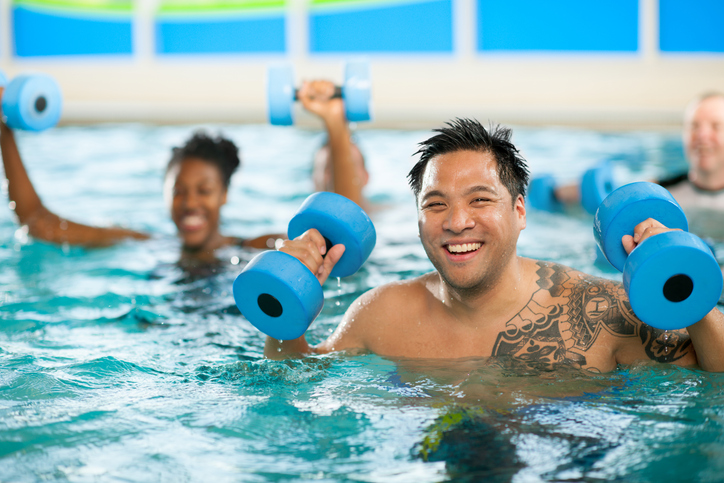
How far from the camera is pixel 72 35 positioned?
14102 mm

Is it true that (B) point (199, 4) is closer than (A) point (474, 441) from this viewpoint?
No

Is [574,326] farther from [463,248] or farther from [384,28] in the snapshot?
[384,28]

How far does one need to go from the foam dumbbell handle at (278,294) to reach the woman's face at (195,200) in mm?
2130

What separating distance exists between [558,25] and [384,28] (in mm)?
2936

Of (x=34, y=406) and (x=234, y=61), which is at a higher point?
(x=234, y=61)

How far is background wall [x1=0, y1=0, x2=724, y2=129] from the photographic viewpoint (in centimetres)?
1185

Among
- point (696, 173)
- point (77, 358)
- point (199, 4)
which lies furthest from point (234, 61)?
point (77, 358)

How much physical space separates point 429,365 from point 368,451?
66cm

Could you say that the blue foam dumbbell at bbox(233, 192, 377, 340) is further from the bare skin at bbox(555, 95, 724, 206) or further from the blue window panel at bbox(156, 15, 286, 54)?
the blue window panel at bbox(156, 15, 286, 54)

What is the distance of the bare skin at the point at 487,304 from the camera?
284 centimetres

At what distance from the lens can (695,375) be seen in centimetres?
288

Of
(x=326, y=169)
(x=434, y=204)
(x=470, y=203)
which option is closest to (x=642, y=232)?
(x=470, y=203)

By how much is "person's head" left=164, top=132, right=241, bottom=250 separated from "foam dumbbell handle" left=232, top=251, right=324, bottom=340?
2136 mm

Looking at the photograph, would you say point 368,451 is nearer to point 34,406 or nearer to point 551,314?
point 551,314
